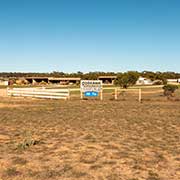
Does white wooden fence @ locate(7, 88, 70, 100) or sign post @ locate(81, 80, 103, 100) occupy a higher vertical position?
sign post @ locate(81, 80, 103, 100)

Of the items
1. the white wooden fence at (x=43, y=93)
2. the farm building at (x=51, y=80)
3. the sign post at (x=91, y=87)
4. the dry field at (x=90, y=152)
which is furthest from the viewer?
the farm building at (x=51, y=80)

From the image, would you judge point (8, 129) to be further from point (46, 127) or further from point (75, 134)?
point (75, 134)

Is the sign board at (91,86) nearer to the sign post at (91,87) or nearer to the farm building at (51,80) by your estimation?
the sign post at (91,87)

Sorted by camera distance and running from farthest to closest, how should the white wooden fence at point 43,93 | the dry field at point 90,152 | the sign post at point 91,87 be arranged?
the white wooden fence at point 43,93 < the sign post at point 91,87 < the dry field at point 90,152

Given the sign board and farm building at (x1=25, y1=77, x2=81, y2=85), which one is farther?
farm building at (x1=25, y1=77, x2=81, y2=85)

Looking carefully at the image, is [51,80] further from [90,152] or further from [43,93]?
[90,152]

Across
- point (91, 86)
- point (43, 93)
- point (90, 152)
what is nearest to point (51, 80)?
point (43, 93)

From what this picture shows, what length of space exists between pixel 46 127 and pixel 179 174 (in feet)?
22.7

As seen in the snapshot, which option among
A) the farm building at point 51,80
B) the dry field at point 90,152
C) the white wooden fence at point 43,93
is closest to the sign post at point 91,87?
the white wooden fence at point 43,93

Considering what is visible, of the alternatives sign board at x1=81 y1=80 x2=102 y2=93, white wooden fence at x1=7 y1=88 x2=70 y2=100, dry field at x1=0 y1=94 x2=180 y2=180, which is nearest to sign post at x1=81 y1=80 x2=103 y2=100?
sign board at x1=81 y1=80 x2=102 y2=93

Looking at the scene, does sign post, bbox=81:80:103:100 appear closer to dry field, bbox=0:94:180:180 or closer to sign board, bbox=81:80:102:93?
sign board, bbox=81:80:102:93

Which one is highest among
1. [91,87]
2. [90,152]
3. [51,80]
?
[91,87]

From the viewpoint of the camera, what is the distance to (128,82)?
6375 cm

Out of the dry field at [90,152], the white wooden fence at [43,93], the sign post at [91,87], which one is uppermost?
the sign post at [91,87]
